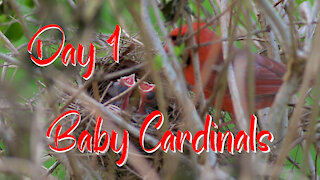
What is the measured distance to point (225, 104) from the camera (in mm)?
1780

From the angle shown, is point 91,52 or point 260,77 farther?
point 260,77

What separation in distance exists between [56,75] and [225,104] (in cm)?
92

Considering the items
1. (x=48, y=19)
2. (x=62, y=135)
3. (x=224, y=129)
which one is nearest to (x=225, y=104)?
(x=224, y=129)

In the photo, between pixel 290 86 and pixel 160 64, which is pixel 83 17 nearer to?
pixel 160 64

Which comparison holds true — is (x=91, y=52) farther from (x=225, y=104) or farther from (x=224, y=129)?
(x=224, y=129)

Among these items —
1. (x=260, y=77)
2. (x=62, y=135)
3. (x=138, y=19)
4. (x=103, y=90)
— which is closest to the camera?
(x=138, y=19)

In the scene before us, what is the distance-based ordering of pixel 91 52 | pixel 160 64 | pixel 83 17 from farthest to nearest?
pixel 91 52 → pixel 160 64 → pixel 83 17

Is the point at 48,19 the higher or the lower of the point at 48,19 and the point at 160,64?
the higher

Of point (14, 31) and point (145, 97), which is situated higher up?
point (14, 31)

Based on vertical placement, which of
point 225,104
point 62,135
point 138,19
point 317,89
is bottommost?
point 225,104

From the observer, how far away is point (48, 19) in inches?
27.5

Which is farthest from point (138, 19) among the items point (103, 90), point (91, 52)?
point (103, 90)

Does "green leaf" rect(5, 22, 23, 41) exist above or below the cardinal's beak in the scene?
above

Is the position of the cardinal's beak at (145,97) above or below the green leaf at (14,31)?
below
